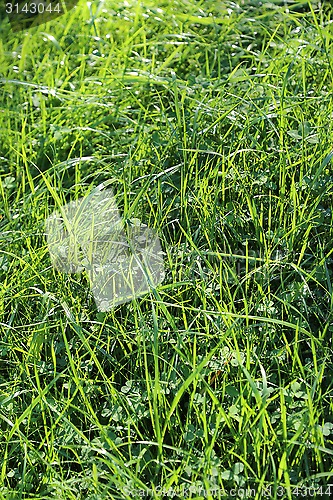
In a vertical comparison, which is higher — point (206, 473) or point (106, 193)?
point (106, 193)

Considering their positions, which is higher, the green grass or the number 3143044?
the number 3143044

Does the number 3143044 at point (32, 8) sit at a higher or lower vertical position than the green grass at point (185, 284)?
higher

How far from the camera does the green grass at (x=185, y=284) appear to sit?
1.58 m

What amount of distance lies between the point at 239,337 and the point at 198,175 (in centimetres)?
69

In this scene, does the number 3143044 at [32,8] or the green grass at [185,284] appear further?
the number 3143044 at [32,8]

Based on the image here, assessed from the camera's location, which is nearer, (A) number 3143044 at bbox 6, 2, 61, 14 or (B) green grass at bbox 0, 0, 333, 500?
(B) green grass at bbox 0, 0, 333, 500

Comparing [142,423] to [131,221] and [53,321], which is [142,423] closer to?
[53,321]

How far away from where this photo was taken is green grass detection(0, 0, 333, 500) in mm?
1578

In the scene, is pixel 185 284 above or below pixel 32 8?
below

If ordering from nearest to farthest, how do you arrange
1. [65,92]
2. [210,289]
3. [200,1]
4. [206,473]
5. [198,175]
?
[206,473] → [210,289] → [198,175] → [65,92] → [200,1]

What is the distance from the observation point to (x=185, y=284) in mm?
1910

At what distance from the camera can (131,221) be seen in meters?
2.09

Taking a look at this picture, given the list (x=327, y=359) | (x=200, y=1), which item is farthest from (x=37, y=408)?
(x=200, y=1)

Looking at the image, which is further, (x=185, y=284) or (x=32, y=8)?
(x=32, y=8)
